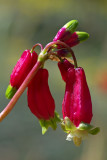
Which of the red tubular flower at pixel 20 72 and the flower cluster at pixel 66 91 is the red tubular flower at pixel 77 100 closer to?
the flower cluster at pixel 66 91

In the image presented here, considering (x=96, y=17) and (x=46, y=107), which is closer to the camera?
(x=46, y=107)

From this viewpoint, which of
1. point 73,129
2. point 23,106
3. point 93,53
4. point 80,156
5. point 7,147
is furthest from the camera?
point 93,53

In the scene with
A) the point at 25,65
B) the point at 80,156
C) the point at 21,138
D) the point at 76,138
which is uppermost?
the point at 25,65

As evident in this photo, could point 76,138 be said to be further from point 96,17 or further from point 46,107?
point 96,17

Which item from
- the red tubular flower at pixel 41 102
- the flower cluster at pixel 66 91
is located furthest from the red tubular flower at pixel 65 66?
the red tubular flower at pixel 41 102

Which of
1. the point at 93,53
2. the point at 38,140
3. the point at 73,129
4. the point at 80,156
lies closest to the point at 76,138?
the point at 73,129

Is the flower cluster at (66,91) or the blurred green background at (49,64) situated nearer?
the flower cluster at (66,91)

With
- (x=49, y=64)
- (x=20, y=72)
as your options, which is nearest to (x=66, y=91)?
(x=20, y=72)

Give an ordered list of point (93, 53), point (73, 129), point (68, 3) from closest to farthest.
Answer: point (73, 129) → point (93, 53) → point (68, 3)
